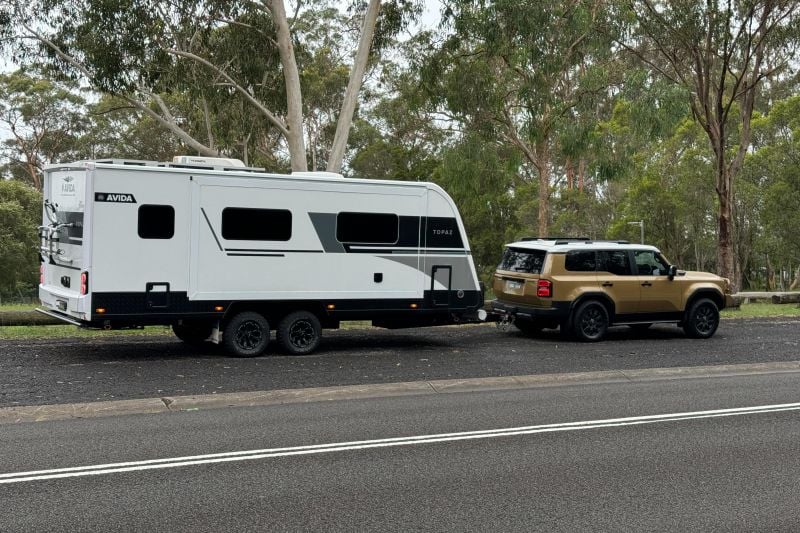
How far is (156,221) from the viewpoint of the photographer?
11.7 m

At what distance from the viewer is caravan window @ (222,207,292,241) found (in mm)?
12109

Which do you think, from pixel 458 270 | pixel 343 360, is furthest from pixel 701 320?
pixel 343 360

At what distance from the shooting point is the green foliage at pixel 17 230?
47.0 m

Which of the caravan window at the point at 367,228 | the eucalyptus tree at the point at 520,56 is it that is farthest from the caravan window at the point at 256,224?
the eucalyptus tree at the point at 520,56

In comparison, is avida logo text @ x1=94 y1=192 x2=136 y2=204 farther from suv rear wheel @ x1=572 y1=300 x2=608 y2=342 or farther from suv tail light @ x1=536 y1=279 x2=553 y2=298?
suv rear wheel @ x1=572 y1=300 x2=608 y2=342

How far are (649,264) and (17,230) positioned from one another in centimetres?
4142

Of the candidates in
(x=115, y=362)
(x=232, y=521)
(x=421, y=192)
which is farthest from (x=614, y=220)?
(x=232, y=521)

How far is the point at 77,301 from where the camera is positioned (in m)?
11.4

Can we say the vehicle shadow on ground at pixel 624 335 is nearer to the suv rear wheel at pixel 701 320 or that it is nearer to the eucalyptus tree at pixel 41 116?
the suv rear wheel at pixel 701 320

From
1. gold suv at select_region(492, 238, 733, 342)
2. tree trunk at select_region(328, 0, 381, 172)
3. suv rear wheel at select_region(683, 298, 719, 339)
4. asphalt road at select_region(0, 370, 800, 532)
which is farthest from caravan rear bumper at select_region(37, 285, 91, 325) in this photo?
tree trunk at select_region(328, 0, 381, 172)

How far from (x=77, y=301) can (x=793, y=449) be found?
8.91m

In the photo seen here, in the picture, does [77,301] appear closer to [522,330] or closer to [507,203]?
[522,330]

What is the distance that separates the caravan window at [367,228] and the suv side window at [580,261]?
11.6ft

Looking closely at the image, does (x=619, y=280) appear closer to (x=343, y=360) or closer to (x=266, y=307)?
(x=343, y=360)
